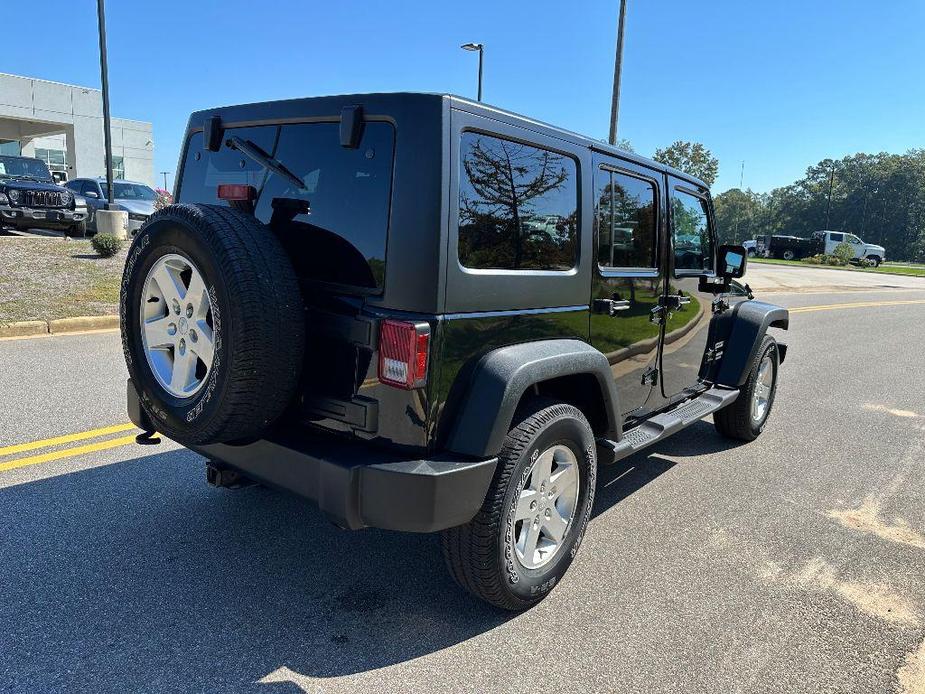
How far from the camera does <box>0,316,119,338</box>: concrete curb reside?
794cm

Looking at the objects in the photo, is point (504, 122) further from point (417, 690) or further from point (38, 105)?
point (38, 105)

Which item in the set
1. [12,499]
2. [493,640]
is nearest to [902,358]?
[493,640]

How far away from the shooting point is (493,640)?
259cm

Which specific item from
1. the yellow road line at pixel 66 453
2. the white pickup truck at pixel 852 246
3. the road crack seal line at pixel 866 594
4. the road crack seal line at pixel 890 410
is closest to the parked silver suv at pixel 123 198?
the yellow road line at pixel 66 453

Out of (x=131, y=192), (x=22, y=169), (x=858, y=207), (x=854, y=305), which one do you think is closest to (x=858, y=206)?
(x=858, y=207)

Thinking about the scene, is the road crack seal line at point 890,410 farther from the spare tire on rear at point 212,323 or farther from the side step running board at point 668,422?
the spare tire on rear at point 212,323

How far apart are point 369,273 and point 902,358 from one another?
9.82 metres

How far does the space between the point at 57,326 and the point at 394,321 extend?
7.67 m

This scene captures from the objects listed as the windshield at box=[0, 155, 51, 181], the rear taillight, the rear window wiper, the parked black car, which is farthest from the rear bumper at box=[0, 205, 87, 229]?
the rear taillight

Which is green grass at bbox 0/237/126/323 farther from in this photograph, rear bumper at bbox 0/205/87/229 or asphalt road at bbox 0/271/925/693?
asphalt road at bbox 0/271/925/693

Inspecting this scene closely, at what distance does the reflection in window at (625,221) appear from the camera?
3.31 m

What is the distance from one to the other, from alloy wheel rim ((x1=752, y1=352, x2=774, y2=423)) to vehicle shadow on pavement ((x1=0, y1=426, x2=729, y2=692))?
6.83 feet

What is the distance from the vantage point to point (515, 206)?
2717mm

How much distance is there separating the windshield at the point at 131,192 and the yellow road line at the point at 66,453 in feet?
50.5
